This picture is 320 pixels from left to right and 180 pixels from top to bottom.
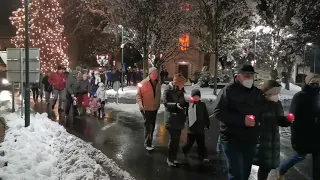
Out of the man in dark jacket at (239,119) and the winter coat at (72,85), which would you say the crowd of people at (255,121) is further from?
the winter coat at (72,85)

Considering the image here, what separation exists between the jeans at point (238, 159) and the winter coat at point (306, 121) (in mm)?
1286

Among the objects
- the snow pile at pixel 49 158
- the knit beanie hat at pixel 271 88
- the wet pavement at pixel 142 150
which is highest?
the knit beanie hat at pixel 271 88

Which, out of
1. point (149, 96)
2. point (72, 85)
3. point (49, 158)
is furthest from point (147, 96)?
point (72, 85)

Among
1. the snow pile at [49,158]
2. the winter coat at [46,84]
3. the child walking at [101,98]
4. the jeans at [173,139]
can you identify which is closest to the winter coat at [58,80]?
the child walking at [101,98]

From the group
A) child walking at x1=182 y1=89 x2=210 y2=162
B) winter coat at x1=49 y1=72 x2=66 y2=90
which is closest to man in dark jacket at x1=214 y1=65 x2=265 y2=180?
child walking at x1=182 y1=89 x2=210 y2=162

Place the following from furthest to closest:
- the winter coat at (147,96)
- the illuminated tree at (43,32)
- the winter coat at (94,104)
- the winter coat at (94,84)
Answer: the illuminated tree at (43,32), the winter coat at (94,84), the winter coat at (94,104), the winter coat at (147,96)

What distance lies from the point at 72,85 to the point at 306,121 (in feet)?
33.2

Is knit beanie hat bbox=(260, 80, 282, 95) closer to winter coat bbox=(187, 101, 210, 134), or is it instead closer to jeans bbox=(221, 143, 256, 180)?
jeans bbox=(221, 143, 256, 180)

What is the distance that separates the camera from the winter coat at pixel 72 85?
1406cm

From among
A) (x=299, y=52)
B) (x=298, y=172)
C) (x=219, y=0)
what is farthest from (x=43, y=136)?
(x=299, y=52)

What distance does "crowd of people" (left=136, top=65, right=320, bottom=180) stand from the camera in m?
4.72

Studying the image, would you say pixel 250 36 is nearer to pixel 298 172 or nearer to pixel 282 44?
pixel 282 44

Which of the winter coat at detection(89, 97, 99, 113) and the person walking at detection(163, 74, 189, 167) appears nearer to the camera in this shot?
the person walking at detection(163, 74, 189, 167)

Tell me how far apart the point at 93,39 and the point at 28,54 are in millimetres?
41153
